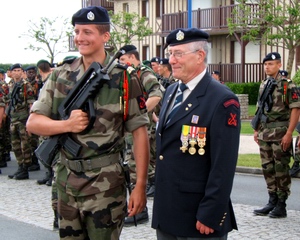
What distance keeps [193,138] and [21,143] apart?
29.4 ft

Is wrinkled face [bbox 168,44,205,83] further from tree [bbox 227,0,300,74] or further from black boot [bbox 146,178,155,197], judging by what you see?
tree [bbox 227,0,300,74]

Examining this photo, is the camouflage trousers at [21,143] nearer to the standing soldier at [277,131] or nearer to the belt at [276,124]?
the standing soldier at [277,131]

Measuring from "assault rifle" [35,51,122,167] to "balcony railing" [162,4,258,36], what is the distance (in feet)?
91.8

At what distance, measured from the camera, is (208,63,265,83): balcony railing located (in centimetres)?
3356

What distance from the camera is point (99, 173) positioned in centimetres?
409

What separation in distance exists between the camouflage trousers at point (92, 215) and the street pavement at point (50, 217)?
291 centimetres

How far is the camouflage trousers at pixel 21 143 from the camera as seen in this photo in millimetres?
12195

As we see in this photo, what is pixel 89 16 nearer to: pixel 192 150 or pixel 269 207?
pixel 192 150

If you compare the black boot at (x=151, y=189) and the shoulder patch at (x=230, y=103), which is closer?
the shoulder patch at (x=230, y=103)

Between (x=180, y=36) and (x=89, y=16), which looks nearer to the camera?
(x=180, y=36)

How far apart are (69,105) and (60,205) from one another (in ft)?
2.33

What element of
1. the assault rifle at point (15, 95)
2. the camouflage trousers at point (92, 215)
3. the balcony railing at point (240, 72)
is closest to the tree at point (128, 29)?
the balcony railing at point (240, 72)

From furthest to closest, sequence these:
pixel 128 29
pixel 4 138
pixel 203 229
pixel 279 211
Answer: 1. pixel 128 29
2. pixel 4 138
3. pixel 279 211
4. pixel 203 229

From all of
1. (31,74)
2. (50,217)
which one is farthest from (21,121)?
(50,217)
